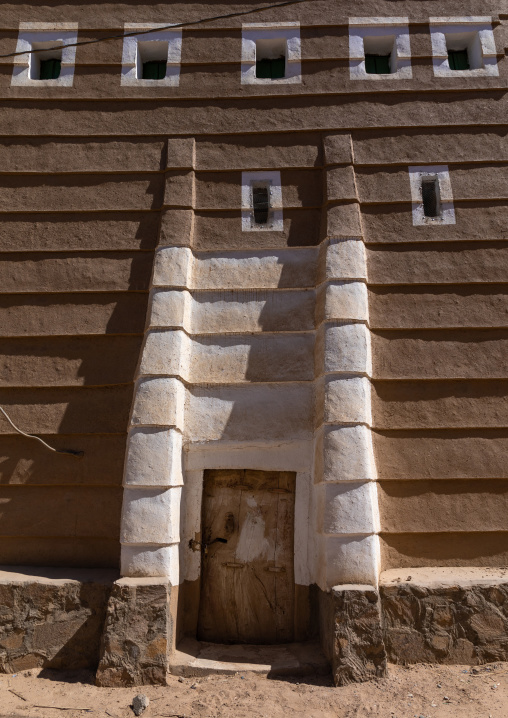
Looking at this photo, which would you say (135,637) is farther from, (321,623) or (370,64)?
(370,64)

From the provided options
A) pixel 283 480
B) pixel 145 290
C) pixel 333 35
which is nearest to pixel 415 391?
pixel 283 480

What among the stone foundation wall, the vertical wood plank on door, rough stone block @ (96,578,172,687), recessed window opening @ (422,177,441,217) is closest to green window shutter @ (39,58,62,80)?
recessed window opening @ (422,177,441,217)

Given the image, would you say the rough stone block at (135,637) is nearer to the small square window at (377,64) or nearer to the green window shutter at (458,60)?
the small square window at (377,64)

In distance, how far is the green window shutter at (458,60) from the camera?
835 centimetres

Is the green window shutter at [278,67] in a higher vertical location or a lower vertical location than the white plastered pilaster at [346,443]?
higher

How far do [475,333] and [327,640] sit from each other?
3924 mm

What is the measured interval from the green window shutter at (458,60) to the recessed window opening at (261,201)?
3443mm

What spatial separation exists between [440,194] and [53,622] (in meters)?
6.94

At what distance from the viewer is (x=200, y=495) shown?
6.61 m

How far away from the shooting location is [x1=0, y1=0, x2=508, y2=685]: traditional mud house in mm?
6035

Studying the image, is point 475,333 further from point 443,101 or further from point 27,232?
point 27,232

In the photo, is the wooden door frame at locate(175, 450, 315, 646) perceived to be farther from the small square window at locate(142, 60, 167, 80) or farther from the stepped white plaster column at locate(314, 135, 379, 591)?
the small square window at locate(142, 60, 167, 80)

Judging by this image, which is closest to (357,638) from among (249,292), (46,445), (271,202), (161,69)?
(46,445)

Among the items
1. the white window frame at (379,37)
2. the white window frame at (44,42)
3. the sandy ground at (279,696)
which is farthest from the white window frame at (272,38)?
the sandy ground at (279,696)
